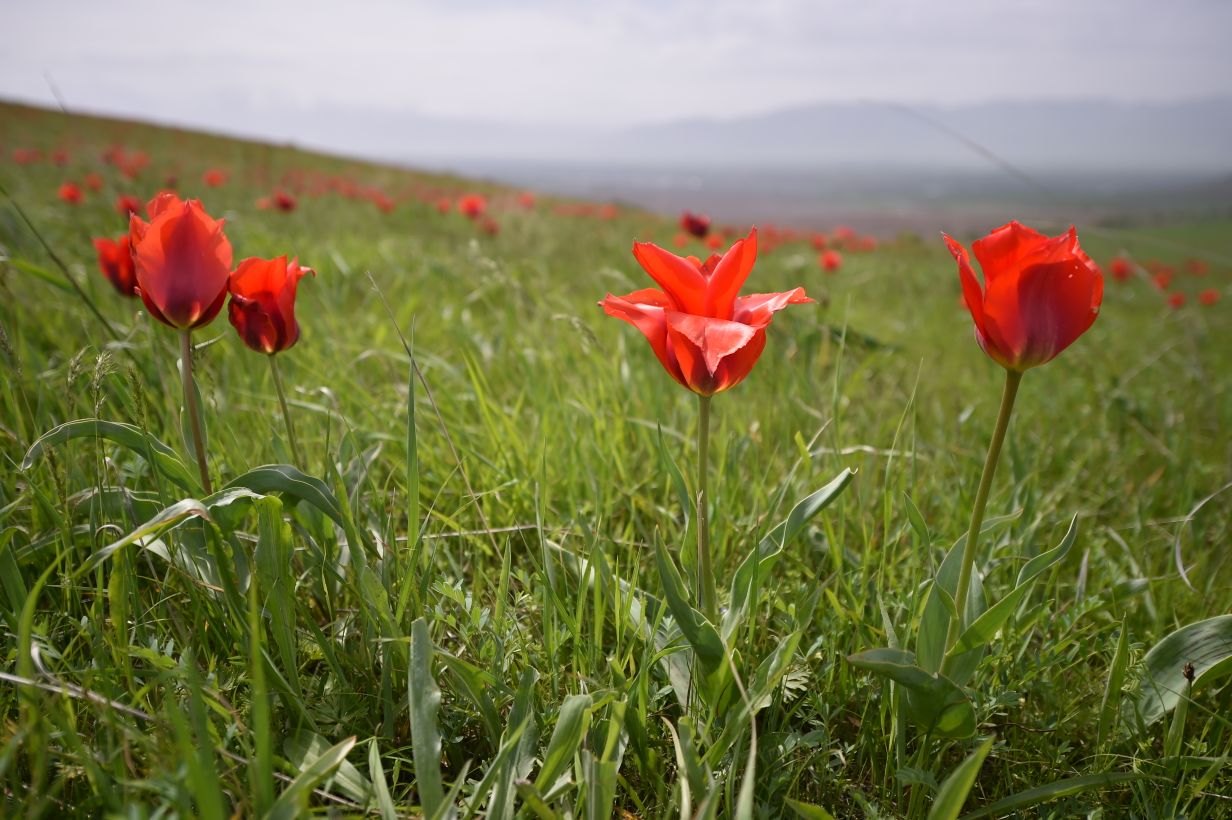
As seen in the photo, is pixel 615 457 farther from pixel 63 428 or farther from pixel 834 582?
pixel 63 428

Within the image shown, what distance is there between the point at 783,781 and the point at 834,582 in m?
0.53

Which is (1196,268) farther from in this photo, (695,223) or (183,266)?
(183,266)

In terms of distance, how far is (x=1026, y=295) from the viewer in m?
0.91

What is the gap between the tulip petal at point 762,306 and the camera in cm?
95

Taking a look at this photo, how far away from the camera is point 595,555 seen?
3.76 ft

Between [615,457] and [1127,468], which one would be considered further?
[1127,468]

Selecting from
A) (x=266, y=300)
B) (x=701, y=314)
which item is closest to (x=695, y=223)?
(x=266, y=300)

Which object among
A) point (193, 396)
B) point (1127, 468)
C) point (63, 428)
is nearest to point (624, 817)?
point (193, 396)

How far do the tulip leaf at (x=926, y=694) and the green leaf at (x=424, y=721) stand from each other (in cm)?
56

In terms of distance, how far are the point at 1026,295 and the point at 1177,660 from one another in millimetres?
728

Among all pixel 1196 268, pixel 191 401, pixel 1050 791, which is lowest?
pixel 1050 791

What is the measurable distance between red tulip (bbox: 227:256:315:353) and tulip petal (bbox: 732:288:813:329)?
31.3 inches

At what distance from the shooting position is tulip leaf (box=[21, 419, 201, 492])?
1.08 metres

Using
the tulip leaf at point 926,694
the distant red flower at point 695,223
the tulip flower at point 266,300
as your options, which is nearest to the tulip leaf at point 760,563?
the tulip leaf at point 926,694
